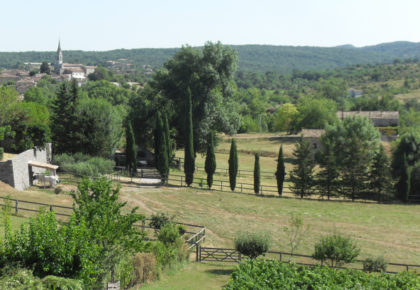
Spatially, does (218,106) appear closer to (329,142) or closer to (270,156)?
(329,142)

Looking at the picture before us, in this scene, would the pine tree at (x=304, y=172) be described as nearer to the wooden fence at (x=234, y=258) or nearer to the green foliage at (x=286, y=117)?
the wooden fence at (x=234, y=258)

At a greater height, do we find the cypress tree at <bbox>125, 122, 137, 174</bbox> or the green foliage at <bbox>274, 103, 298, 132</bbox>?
the cypress tree at <bbox>125, 122, 137, 174</bbox>

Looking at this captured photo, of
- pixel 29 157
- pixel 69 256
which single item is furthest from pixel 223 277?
pixel 29 157

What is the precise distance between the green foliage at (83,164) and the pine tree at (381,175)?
24223 mm

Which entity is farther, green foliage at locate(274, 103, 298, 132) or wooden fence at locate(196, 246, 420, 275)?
green foliage at locate(274, 103, 298, 132)

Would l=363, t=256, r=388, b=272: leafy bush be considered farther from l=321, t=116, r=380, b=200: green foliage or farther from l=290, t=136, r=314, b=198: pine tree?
l=321, t=116, r=380, b=200: green foliage

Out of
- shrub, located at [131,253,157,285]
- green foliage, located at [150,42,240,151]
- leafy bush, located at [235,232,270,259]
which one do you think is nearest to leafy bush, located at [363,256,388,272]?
leafy bush, located at [235,232,270,259]

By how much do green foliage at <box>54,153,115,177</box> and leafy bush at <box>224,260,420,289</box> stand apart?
66.9ft

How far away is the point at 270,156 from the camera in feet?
222

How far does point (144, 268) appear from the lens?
17.5 metres

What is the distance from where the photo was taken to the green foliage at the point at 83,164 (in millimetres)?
35000

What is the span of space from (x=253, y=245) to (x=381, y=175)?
960 inches

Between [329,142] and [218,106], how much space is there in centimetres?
1282

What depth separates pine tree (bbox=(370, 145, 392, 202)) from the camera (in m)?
41.1
